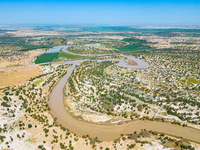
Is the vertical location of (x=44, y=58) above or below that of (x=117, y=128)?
above

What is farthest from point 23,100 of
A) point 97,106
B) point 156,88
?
point 156,88

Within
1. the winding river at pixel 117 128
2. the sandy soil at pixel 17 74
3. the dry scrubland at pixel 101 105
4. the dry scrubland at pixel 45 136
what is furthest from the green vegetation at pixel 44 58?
the winding river at pixel 117 128

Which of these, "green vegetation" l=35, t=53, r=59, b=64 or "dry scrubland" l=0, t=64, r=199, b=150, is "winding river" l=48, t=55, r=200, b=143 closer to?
"dry scrubland" l=0, t=64, r=199, b=150

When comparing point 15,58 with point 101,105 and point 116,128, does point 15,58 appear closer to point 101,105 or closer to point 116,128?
point 101,105

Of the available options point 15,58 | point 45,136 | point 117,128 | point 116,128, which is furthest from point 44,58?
point 117,128

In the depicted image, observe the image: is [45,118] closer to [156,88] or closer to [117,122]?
[117,122]

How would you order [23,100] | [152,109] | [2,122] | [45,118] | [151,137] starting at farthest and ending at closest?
1. [23,100]
2. [152,109]
3. [45,118]
4. [2,122]
5. [151,137]

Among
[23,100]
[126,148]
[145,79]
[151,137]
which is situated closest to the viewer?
[126,148]

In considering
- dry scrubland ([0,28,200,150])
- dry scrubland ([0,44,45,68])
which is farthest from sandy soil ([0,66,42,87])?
dry scrubland ([0,44,45,68])
